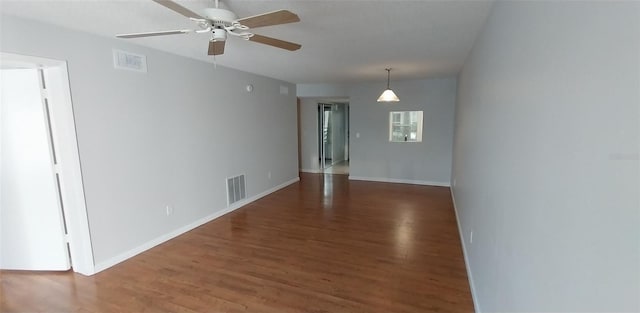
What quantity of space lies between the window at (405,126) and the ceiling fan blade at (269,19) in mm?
5268

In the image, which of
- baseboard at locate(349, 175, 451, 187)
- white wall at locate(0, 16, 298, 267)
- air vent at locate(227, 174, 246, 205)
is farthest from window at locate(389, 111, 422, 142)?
air vent at locate(227, 174, 246, 205)

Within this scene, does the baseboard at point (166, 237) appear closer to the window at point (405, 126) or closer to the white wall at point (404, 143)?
the white wall at point (404, 143)

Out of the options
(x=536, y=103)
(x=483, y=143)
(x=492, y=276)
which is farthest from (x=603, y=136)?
(x=483, y=143)

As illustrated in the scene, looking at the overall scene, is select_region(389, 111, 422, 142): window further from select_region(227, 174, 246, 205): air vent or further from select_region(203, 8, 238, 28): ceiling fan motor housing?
select_region(203, 8, 238, 28): ceiling fan motor housing

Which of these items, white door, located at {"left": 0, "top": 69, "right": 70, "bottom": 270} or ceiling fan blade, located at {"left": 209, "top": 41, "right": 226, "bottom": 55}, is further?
white door, located at {"left": 0, "top": 69, "right": 70, "bottom": 270}

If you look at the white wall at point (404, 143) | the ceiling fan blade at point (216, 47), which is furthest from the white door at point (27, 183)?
the white wall at point (404, 143)

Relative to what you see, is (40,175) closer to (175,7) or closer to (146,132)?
(146,132)

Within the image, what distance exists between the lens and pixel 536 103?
1207 mm

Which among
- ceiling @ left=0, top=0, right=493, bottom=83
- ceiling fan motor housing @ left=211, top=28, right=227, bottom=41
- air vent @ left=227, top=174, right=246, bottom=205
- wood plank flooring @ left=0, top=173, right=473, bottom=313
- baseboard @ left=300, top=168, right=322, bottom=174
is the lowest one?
wood plank flooring @ left=0, top=173, right=473, bottom=313

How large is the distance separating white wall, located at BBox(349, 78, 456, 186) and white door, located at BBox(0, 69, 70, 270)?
5551 mm

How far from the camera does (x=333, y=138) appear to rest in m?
9.08

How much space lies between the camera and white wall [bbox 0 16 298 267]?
2732 mm

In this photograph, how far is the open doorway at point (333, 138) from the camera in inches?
320

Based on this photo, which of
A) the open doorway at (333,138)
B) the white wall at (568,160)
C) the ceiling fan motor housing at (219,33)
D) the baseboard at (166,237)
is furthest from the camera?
the open doorway at (333,138)
